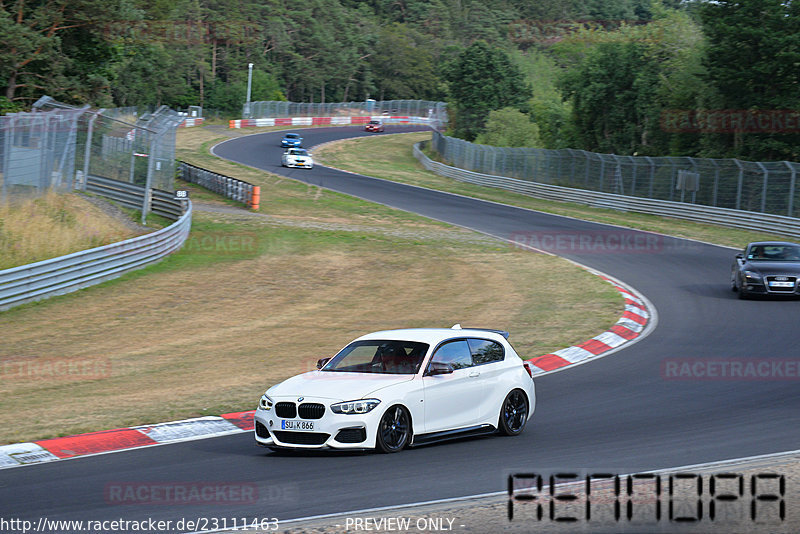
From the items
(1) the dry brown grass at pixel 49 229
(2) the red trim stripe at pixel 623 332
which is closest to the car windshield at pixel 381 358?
(2) the red trim stripe at pixel 623 332

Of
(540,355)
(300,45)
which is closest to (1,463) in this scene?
(540,355)

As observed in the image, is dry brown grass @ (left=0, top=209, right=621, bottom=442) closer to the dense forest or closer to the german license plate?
the german license plate

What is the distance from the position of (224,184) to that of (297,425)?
1487 inches

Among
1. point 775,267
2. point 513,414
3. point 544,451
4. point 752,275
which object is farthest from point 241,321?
point 775,267

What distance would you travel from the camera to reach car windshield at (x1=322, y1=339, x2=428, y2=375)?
35.1ft

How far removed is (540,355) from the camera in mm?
17219

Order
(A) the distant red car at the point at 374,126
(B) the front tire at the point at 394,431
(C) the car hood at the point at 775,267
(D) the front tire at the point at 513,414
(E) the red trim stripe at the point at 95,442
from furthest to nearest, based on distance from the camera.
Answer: (A) the distant red car at the point at 374,126 < (C) the car hood at the point at 775,267 < (D) the front tire at the point at 513,414 < (E) the red trim stripe at the point at 95,442 < (B) the front tire at the point at 394,431

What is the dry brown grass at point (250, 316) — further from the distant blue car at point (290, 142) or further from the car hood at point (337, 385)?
the distant blue car at point (290, 142)

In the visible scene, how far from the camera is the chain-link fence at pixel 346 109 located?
368 feet

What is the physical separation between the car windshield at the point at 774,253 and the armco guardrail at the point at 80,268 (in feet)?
54.1

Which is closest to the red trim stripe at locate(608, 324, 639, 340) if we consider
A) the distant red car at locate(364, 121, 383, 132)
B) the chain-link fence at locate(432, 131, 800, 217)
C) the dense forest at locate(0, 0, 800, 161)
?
the chain-link fence at locate(432, 131, 800, 217)

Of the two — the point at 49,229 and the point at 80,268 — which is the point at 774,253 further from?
the point at 49,229

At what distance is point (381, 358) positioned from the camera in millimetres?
10914

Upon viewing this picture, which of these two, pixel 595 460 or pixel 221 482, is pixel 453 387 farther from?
pixel 221 482
